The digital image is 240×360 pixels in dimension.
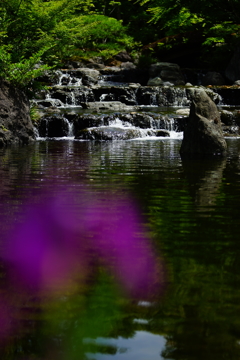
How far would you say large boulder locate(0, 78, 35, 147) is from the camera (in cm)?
1452

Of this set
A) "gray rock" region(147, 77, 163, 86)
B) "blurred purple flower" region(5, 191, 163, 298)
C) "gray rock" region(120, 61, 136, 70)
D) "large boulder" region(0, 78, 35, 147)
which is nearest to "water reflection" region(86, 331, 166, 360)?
"blurred purple flower" region(5, 191, 163, 298)

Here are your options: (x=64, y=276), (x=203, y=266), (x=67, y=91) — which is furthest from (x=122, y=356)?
(x=67, y=91)

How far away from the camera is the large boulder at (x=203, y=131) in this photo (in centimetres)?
1095

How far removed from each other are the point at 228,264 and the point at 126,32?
3969 centimetres

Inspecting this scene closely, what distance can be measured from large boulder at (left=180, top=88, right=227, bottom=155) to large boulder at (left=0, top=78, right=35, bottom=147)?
20.4 feet

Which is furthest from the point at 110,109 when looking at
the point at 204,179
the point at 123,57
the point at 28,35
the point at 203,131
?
the point at 123,57

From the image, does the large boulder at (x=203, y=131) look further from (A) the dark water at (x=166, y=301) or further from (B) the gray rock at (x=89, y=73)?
(B) the gray rock at (x=89, y=73)

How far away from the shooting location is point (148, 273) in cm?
289

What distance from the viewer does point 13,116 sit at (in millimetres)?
14859

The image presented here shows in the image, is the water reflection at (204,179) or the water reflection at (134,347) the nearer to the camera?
the water reflection at (134,347)

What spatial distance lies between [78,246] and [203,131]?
8139 millimetres

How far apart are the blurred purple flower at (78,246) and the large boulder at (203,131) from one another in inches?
→ 252

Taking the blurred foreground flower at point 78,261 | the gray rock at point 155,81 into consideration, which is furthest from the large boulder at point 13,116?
the gray rock at point 155,81

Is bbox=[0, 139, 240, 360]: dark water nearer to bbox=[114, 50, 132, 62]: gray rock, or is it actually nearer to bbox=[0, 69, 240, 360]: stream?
bbox=[0, 69, 240, 360]: stream
